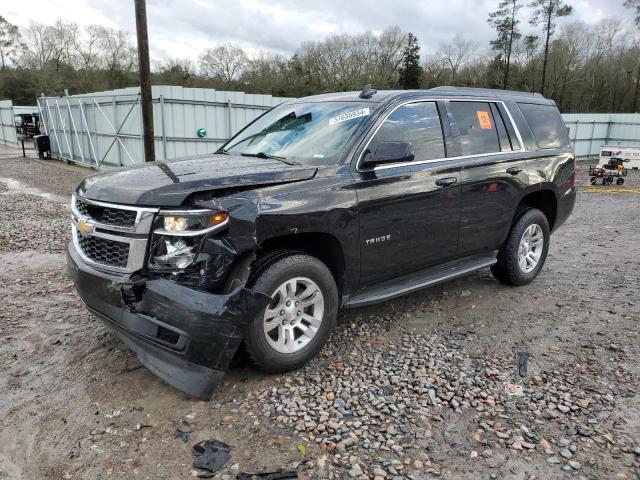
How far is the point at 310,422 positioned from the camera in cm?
295

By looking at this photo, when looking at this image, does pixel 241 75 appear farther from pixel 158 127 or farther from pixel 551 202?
pixel 551 202

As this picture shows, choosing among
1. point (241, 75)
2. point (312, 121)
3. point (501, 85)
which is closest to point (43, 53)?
point (241, 75)

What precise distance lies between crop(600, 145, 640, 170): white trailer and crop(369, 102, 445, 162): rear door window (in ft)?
54.1

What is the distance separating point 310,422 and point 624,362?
254 centimetres

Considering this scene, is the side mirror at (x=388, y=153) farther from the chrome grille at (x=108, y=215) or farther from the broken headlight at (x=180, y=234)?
the chrome grille at (x=108, y=215)

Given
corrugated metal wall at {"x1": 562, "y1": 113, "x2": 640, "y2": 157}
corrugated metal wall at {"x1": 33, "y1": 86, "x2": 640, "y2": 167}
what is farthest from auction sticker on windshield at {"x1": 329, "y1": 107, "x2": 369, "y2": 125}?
corrugated metal wall at {"x1": 562, "y1": 113, "x2": 640, "y2": 157}

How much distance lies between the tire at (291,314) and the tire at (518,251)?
248cm

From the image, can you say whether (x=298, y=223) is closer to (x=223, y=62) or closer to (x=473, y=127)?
(x=473, y=127)

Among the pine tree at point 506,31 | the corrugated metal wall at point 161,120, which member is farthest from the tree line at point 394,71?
the corrugated metal wall at point 161,120

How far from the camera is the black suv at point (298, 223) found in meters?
2.93

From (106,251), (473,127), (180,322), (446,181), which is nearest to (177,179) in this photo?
(106,251)

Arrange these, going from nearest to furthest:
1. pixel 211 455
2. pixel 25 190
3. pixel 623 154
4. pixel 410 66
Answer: pixel 211 455, pixel 25 190, pixel 623 154, pixel 410 66

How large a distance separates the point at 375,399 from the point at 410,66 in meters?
58.9

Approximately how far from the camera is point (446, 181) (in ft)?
13.9
